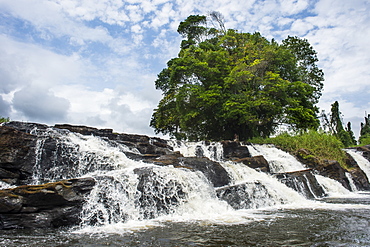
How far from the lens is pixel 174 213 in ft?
23.6

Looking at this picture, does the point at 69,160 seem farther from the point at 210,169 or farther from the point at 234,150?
the point at 234,150

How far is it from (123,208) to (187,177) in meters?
2.22

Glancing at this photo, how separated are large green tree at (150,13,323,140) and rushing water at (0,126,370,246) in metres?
9.49

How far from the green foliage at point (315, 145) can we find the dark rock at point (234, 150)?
308 centimetres

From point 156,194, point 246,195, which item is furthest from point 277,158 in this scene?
point 156,194

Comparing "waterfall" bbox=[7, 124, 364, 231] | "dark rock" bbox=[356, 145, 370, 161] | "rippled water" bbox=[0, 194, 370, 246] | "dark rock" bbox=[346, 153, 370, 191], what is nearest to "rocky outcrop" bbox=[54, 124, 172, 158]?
"waterfall" bbox=[7, 124, 364, 231]

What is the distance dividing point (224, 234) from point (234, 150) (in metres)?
10.7

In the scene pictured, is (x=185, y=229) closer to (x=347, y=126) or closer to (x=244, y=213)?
(x=244, y=213)

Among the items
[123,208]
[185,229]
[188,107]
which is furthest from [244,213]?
[188,107]

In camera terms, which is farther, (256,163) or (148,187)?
(256,163)

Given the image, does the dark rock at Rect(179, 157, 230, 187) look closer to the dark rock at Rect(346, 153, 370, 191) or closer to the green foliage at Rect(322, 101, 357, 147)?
the dark rock at Rect(346, 153, 370, 191)

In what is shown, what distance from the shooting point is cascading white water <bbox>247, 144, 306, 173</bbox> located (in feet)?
46.0

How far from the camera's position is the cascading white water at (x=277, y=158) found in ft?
46.0

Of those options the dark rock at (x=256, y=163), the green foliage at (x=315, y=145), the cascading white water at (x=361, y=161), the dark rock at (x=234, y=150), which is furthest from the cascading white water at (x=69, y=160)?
the cascading white water at (x=361, y=161)
